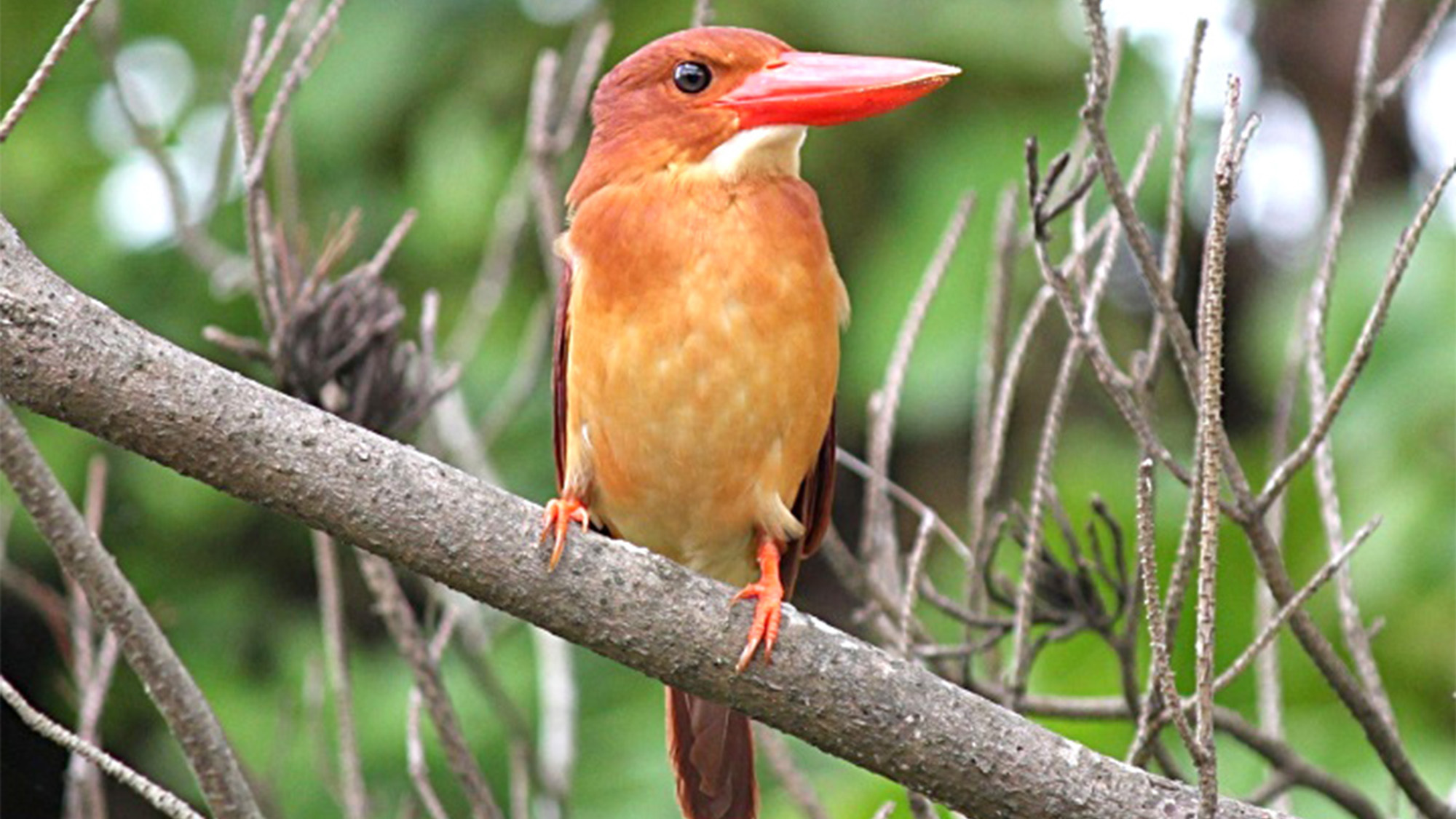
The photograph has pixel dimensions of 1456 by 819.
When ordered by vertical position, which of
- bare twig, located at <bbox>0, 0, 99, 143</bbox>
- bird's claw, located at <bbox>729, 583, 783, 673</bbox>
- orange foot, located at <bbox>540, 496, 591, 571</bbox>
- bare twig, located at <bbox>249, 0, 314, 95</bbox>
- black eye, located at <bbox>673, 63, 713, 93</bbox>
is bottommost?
bird's claw, located at <bbox>729, 583, 783, 673</bbox>

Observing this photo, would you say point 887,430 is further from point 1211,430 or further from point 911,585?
point 1211,430

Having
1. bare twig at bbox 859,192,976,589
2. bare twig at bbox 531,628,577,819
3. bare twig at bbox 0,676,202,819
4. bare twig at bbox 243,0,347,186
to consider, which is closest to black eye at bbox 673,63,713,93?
bare twig at bbox 859,192,976,589

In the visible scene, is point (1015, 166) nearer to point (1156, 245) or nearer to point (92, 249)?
point (1156, 245)

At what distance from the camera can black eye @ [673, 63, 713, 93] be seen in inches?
115

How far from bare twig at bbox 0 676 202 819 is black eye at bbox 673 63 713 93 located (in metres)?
1.29

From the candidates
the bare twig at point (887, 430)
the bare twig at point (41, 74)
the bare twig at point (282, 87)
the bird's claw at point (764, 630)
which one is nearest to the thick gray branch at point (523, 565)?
the bird's claw at point (764, 630)

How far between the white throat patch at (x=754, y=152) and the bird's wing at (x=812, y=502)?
439 mm

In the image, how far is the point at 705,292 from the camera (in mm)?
2746

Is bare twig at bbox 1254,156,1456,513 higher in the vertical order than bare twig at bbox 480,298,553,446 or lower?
higher

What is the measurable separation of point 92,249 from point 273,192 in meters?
0.39

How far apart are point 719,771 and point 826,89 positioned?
1.04 metres

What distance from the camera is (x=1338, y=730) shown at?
3.52m

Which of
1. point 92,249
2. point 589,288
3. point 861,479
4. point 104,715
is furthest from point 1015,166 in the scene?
point 104,715

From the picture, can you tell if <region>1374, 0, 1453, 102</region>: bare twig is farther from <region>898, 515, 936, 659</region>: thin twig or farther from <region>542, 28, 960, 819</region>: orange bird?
<region>898, 515, 936, 659</region>: thin twig
